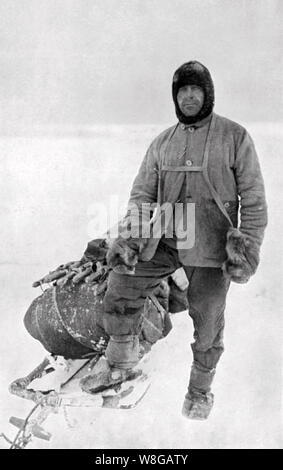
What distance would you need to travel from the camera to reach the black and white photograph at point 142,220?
1.72 meters

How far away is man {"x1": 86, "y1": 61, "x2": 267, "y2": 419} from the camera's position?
167 cm

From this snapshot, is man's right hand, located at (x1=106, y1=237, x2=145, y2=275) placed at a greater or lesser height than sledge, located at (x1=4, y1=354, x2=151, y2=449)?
greater

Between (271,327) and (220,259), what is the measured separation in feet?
1.56

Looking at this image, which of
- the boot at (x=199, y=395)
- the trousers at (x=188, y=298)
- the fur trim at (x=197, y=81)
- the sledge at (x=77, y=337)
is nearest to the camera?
the fur trim at (x=197, y=81)

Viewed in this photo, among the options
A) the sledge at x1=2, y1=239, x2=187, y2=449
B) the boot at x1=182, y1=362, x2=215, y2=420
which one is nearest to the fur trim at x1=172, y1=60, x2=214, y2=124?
the sledge at x1=2, y1=239, x2=187, y2=449

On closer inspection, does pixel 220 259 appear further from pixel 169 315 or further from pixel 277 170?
pixel 169 315

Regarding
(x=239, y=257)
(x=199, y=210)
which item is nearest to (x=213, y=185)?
(x=199, y=210)

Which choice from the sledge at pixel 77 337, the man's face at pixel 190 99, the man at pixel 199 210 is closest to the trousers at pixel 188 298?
the man at pixel 199 210

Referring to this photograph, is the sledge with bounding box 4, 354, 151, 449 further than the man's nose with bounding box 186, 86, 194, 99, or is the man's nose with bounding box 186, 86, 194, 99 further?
the sledge with bounding box 4, 354, 151, 449

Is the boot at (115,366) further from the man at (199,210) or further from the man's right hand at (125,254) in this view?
the man's right hand at (125,254)

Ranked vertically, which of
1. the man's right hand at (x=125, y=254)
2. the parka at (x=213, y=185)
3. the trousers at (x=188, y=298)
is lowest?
the trousers at (x=188, y=298)

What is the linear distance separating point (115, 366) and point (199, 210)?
2.07ft

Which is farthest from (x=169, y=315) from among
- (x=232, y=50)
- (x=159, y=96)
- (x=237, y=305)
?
(x=232, y=50)

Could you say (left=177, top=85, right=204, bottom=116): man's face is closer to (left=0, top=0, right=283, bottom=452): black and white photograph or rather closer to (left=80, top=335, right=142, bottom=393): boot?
(left=0, top=0, right=283, bottom=452): black and white photograph
